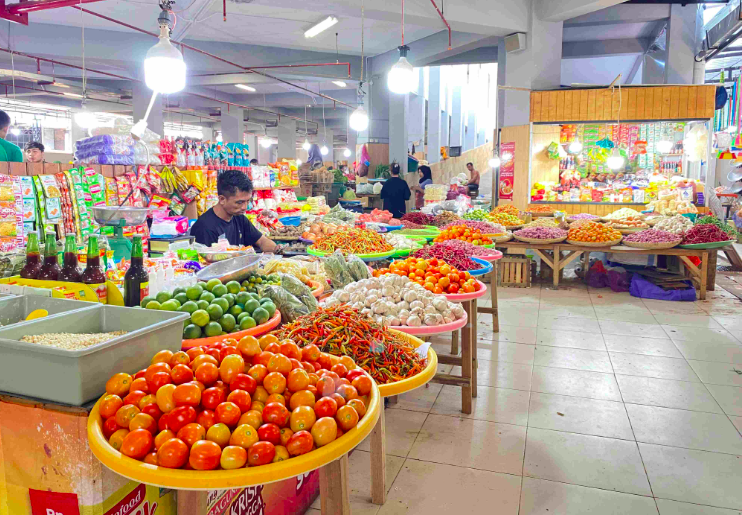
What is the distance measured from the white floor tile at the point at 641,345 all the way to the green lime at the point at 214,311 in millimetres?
4118

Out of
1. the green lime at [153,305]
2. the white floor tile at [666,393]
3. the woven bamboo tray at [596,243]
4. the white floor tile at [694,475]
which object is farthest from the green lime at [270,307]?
the woven bamboo tray at [596,243]

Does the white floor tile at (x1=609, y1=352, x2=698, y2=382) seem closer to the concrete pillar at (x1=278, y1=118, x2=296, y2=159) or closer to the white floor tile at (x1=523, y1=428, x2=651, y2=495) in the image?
the white floor tile at (x1=523, y1=428, x2=651, y2=495)

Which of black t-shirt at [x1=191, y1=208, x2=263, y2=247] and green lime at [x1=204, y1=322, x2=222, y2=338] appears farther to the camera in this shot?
black t-shirt at [x1=191, y1=208, x2=263, y2=247]

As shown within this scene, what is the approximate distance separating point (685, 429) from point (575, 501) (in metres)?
1.29

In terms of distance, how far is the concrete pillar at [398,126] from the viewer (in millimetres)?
13484

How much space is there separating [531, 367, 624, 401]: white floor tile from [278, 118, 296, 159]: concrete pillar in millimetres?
22041

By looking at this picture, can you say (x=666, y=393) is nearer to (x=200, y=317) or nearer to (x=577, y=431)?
(x=577, y=431)

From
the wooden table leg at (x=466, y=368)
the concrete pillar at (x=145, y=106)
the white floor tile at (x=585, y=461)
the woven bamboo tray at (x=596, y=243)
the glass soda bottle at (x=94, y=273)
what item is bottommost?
the white floor tile at (x=585, y=461)

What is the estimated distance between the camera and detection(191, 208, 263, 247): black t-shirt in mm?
4410

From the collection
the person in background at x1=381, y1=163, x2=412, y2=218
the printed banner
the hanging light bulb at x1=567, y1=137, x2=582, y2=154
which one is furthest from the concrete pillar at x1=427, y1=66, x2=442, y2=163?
the person in background at x1=381, y1=163, x2=412, y2=218

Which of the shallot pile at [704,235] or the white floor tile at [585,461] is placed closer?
the white floor tile at [585,461]

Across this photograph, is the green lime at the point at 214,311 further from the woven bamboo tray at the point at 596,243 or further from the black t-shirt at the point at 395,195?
the black t-shirt at the point at 395,195

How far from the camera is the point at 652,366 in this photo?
15.2 ft

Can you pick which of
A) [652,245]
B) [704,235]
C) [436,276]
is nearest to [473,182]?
[652,245]
